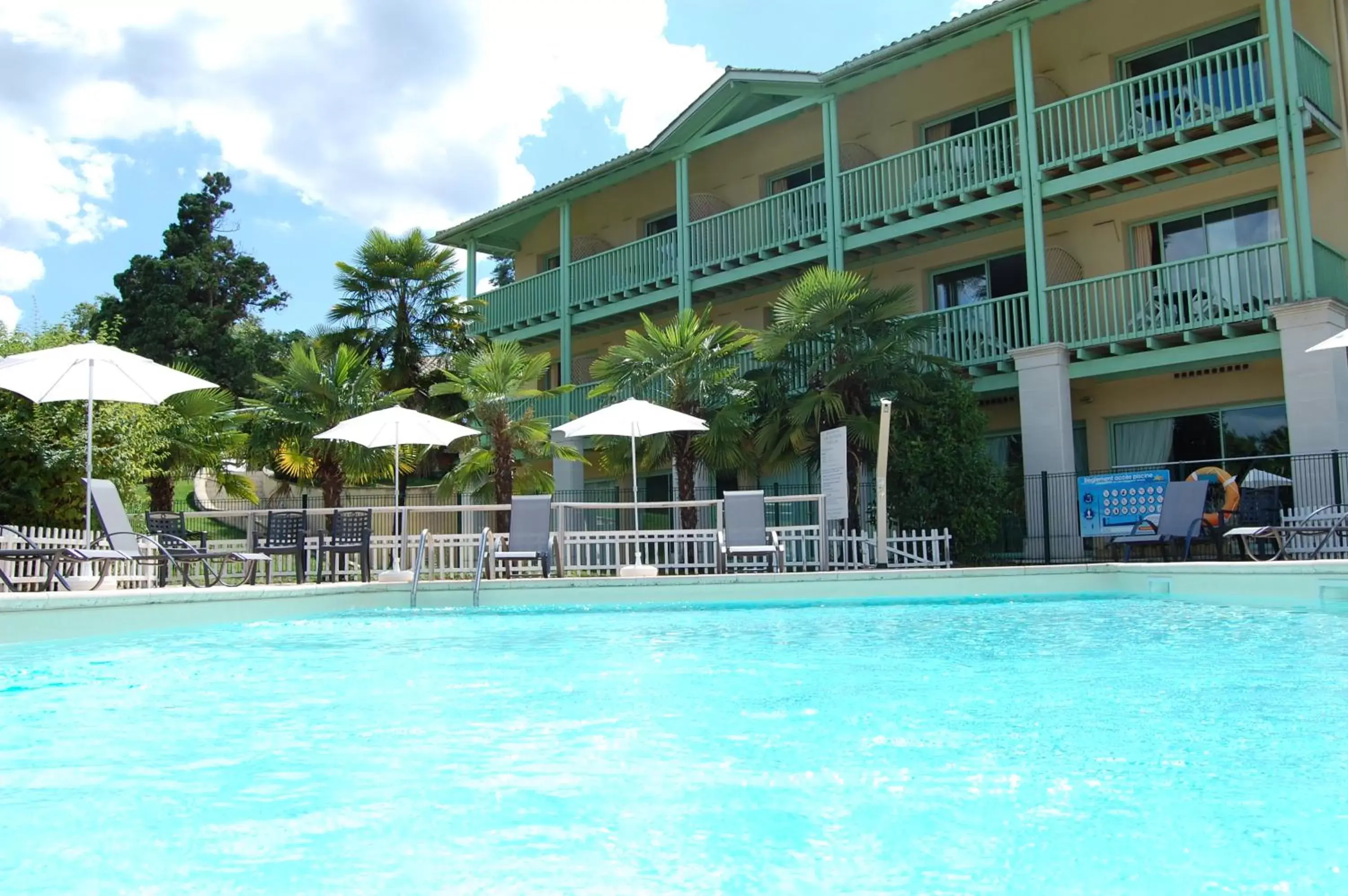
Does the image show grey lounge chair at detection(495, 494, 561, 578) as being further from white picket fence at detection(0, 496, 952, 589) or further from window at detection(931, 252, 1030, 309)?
window at detection(931, 252, 1030, 309)

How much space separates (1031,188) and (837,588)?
335 inches

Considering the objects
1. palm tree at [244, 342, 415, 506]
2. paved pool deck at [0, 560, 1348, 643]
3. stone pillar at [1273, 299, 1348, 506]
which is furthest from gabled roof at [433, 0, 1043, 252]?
paved pool deck at [0, 560, 1348, 643]

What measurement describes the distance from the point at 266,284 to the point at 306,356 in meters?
28.3

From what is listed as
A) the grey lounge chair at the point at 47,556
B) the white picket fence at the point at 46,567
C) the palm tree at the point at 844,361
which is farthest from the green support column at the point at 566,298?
the grey lounge chair at the point at 47,556

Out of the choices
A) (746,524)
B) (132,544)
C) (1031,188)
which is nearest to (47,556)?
(132,544)

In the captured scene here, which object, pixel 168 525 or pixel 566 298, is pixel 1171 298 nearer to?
pixel 566 298

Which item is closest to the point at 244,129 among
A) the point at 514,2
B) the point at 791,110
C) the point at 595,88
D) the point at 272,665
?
the point at 595,88

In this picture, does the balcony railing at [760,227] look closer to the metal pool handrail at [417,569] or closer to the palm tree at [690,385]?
the palm tree at [690,385]

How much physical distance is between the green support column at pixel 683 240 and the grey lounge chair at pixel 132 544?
11.6 meters

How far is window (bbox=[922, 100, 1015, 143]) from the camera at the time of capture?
1931 centimetres

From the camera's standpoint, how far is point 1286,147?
14312 mm

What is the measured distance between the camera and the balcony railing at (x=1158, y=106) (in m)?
15.1

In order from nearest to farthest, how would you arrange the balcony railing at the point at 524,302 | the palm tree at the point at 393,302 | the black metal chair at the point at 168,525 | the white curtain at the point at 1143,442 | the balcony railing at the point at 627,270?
the black metal chair at the point at 168,525
the white curtain at the point at 1143,442
the palm tree at the point at 393,302
the balcony railing at the point at 627,270
the balcony railing at the point at 524,302

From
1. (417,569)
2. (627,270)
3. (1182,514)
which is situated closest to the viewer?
(417,569)
